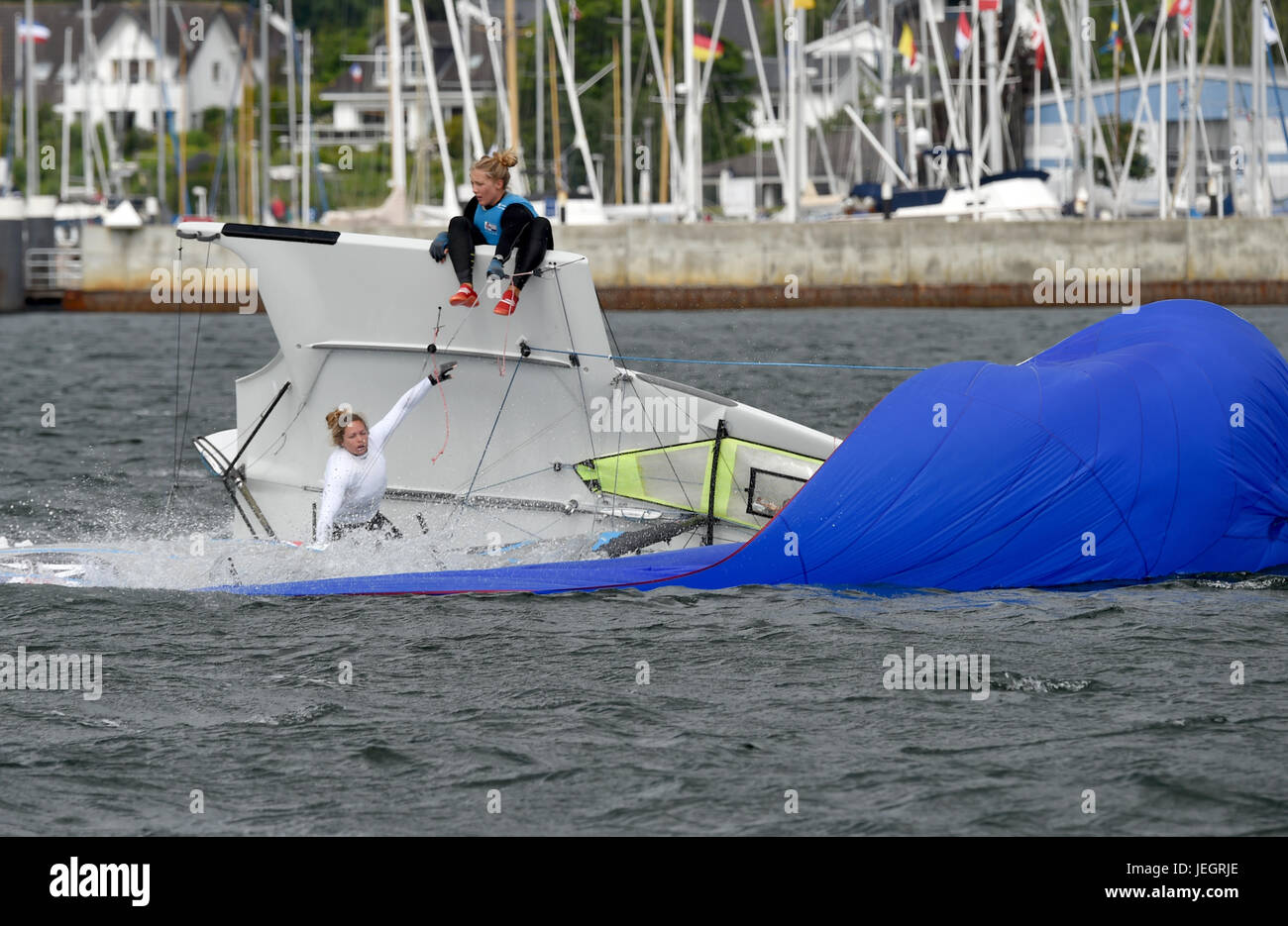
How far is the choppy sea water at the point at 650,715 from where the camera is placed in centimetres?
759

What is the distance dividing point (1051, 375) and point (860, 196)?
3536 cm

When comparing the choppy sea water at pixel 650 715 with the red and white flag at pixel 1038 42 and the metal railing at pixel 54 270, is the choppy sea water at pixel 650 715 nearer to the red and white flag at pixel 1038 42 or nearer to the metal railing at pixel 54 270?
the metal railing at pixel 54 270

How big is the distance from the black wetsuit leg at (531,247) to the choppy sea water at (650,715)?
85.4 inches

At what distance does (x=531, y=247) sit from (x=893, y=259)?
98.1ft

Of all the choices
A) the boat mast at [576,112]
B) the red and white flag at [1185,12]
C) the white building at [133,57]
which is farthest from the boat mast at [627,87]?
the white building at [133,57]

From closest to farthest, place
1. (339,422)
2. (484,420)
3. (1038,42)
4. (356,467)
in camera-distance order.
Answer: (339,422), (356,467), (484,420), (1038,42)

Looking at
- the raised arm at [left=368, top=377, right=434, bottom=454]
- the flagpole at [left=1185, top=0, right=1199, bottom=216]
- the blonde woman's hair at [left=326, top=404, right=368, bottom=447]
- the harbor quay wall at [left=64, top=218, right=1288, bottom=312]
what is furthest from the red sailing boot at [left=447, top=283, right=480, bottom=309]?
the flagpole at [left=1185, top=0, right=1199, bottom=216]

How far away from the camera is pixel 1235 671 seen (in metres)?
9.60

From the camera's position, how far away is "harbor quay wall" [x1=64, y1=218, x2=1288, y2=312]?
3928 centimetres

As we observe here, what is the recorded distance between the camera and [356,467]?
11.3m

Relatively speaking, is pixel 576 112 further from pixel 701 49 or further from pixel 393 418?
pixel 393 418

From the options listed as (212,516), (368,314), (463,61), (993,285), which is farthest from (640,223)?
(368,314)

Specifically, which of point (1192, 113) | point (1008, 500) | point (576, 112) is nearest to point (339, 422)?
point (1008, 500)
